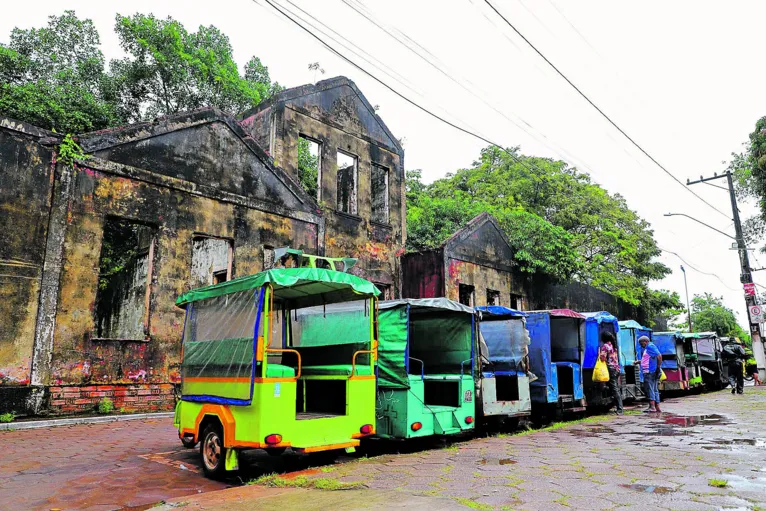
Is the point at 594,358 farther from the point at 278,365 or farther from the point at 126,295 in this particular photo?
the point at 126,295

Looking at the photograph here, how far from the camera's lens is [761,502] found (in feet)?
14.4

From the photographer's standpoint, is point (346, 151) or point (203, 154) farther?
point (346, 151)

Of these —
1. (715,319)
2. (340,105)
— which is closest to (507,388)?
(340,105)

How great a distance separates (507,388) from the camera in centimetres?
1045

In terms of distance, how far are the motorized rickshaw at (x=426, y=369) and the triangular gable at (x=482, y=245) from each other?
387 inches

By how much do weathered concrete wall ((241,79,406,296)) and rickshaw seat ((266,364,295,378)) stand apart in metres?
11.0

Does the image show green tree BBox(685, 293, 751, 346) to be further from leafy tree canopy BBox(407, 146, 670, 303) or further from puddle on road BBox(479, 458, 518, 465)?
puddle on road BBox(479, 458, 518, 465)

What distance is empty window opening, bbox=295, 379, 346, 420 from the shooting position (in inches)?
277

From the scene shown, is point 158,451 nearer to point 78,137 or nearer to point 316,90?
point 78,137

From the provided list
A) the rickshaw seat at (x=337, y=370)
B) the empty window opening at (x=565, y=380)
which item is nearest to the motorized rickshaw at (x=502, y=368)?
the empty window opening at (x=565, y=380)

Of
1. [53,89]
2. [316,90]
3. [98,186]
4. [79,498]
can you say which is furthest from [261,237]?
[53,89]

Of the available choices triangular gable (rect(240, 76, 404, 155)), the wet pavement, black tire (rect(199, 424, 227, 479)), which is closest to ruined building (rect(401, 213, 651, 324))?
triangular gable (rect(240, 76, 404, 155))

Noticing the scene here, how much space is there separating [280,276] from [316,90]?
13245 millimetres

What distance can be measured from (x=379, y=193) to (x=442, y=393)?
12.3m
